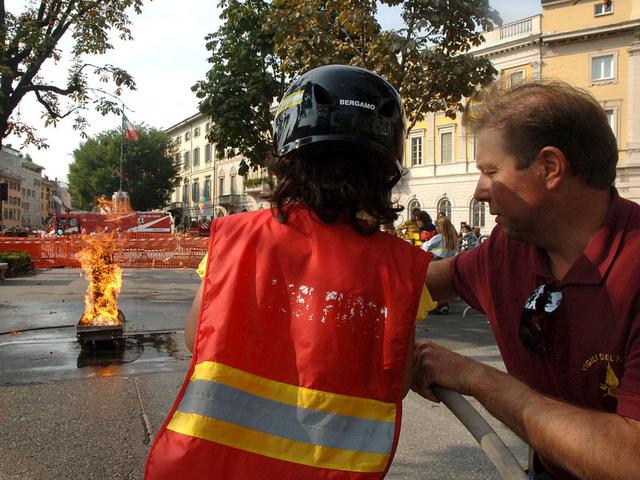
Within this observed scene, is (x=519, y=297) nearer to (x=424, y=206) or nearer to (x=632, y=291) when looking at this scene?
(x=632, y=291)

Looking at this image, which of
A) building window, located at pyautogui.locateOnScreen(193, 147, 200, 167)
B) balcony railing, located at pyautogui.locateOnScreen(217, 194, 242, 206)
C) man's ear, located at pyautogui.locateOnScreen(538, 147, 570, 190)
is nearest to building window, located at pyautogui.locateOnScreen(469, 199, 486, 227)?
balcony railing, located at pyautogui.locateOnScreen(217, 194, 242, 206)

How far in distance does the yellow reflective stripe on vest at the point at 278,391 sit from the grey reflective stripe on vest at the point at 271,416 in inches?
0.4

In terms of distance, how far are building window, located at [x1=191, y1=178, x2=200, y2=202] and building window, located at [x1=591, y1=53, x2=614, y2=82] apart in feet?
160

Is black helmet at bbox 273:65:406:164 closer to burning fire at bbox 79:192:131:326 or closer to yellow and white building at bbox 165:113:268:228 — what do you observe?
burning fire at bbox 79:192:131:326

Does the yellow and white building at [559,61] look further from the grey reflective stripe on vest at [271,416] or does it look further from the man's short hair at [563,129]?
the grey reflective stripe on vest at [271,416]

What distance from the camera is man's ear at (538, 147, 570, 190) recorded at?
1.38 meters

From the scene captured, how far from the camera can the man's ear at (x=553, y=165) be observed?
4.53 feet

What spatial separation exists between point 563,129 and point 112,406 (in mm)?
4421

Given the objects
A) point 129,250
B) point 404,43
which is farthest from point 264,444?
point 129,250

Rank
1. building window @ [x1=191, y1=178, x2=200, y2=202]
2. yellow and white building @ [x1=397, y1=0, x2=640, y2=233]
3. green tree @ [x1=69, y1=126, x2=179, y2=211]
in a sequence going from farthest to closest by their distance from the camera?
building window @ [x1=191, y1=178, x2=200, y2=202]
green tree @ [x1=69, y1=126, x2=179, y2=211]
yellow and white building @ [x1=397, y1=0, x2=640, y2=233]

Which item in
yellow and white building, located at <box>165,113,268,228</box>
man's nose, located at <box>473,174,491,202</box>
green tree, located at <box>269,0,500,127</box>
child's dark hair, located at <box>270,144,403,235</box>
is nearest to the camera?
child's dark hair, located at <box>270,144,403,235</box>

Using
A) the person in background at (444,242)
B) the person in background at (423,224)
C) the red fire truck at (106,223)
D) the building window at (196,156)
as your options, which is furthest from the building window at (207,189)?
the person in background at (444,242)

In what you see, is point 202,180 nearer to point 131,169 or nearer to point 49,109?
point 131,169

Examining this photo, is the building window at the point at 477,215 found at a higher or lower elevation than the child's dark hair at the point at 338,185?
higher
